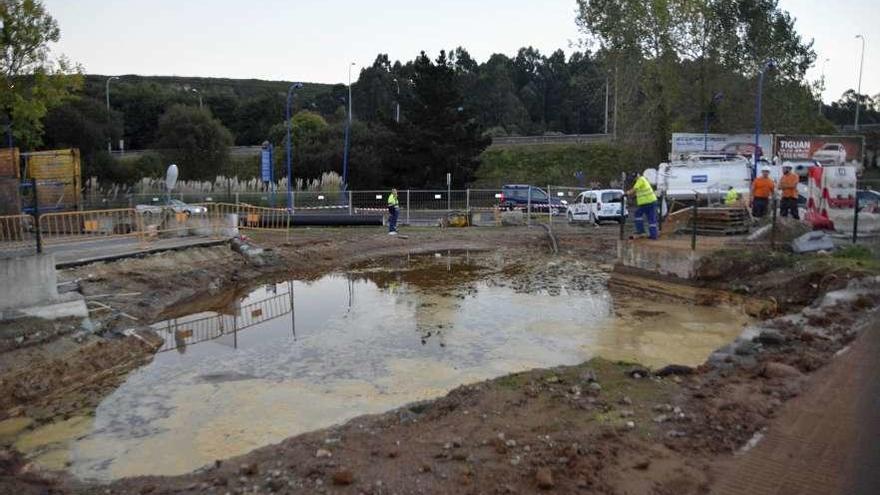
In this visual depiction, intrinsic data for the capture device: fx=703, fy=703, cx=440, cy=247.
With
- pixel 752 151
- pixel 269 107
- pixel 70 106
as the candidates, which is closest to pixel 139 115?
pixel 269 107

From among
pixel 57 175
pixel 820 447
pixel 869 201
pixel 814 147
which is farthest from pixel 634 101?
pixel 820 447

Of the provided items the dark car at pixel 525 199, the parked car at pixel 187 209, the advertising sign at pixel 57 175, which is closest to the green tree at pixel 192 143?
the dark car at pixel 525 199

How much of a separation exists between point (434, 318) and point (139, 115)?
83226mm

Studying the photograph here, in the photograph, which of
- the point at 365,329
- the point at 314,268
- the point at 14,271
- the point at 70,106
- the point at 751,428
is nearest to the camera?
the point at 751,428

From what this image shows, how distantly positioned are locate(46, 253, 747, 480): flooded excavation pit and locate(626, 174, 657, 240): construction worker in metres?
2.33

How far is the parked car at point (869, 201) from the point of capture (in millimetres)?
19047

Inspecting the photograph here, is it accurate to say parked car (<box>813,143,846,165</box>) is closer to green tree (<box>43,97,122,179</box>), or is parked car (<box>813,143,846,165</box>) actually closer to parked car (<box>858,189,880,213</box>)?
parked car (<box>858,189,880,213</box>)

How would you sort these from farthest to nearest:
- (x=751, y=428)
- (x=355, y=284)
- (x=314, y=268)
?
1. (x=314, y=268)
2. (x=355, y=284)
3. (x=751, y=428)

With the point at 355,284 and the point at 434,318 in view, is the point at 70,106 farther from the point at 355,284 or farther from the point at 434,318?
the point at 434,318

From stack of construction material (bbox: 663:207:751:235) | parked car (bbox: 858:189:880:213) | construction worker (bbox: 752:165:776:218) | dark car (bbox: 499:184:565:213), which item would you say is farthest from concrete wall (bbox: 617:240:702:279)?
dark car (bbox: 499:184:565:213)

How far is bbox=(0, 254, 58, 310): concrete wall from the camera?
10469 mm

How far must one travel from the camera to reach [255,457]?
20.2 feet

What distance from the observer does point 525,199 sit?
35.4m

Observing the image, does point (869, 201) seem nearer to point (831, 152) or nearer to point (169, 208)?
point (831, 152)
